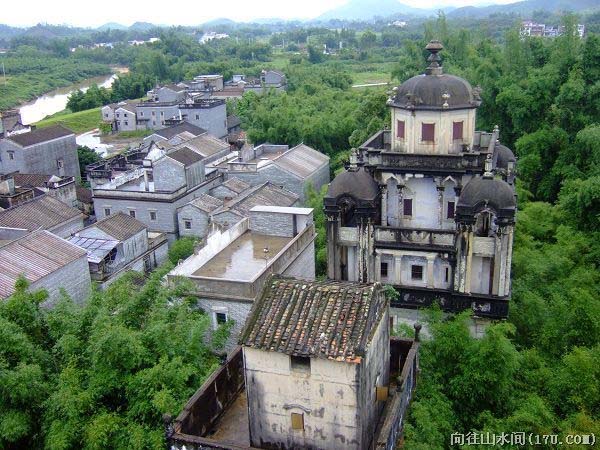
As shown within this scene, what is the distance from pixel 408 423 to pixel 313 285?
4782mm

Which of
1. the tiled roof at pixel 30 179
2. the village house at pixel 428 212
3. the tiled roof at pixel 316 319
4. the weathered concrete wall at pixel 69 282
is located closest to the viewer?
the tiled roof at pixel 316 319

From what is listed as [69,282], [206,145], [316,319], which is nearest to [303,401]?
[316,319]

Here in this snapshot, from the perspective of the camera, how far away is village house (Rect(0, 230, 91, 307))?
27.7m

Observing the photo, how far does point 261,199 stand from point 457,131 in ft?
49.1

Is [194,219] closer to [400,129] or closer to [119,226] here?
[119,226]

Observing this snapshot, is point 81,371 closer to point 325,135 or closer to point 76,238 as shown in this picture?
point 76,238

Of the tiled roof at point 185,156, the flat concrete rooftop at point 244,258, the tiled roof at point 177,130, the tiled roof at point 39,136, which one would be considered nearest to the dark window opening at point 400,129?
the flat concrete rooftop at point 244,258

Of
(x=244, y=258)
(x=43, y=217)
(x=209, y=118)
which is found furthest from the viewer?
(x=209, y=118)

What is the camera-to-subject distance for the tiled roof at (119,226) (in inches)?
1411

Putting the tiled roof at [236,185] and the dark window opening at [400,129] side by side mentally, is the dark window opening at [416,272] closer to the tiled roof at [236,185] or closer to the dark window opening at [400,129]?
the dark window opening at [400,129]

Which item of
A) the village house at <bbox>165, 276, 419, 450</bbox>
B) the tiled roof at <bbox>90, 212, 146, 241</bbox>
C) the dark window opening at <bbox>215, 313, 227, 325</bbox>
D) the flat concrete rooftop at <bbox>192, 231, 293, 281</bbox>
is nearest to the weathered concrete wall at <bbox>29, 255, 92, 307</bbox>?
the tiled roof at <bbox>90, 212, 146, 241</bbox>

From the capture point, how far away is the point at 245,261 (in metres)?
26.2

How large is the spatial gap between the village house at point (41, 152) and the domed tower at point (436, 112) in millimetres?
39606

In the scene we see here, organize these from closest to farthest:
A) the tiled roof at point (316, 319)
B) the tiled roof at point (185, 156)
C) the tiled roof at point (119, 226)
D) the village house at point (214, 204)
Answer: the tiled roof at point (316, 319)
the tiled roof at point (119, 226)
the village house at point (214, 204)
the tiled roof at point (185, 156)
